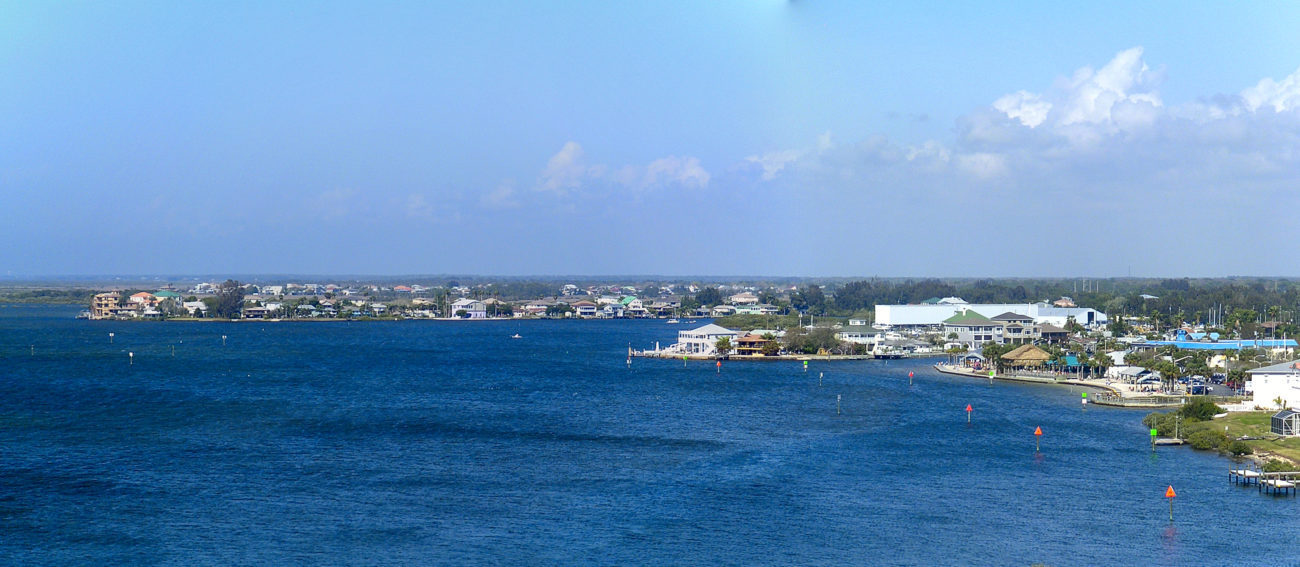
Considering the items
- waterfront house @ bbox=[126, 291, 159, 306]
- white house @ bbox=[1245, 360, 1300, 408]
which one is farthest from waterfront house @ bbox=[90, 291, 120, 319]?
white house @ bbox=[1245, 360, 1300, 408]

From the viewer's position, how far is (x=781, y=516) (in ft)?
47.0

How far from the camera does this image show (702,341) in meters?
41.2

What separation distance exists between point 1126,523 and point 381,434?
486 inches

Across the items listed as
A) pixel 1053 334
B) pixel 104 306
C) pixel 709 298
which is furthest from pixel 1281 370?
pixel 104 306

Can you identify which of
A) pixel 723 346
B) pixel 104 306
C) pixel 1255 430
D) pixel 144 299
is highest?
pixel 144 299

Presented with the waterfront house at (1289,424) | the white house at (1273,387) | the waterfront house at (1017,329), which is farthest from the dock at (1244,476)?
the waterfront house at (1017,329)

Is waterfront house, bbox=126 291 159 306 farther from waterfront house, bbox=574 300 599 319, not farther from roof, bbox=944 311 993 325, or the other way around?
roof, bbox=944 311 993 325

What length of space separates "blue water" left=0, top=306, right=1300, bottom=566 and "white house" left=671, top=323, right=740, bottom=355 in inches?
388

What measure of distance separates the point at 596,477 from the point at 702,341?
81.2ft

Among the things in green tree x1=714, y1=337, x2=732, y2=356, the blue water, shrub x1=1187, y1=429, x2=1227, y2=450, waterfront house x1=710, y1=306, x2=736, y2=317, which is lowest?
the blue water

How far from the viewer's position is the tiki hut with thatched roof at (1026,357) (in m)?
33.9

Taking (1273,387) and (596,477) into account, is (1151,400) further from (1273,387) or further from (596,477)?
(596,477)

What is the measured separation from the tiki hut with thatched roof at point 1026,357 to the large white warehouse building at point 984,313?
48.4 feet

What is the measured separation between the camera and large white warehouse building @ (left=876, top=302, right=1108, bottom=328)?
50281mm
